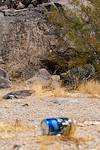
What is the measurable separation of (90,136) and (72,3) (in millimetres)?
12545

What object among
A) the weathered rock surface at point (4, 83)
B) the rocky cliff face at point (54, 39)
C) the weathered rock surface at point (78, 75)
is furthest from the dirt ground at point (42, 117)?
the rocky cliff face at point (54, 39)

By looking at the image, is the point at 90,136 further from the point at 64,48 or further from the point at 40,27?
the point at 40,27

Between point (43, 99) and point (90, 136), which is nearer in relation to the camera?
point (90, 136)

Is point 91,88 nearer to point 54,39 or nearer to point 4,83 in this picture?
point 4,83

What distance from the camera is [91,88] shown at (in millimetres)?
16281

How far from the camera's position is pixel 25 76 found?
20.5 meters

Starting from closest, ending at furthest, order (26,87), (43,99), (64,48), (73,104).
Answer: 1. (73,104)
2. (43,99)
3. (26,87)
4. (64,48)

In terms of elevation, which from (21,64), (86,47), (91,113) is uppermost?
(91,113)

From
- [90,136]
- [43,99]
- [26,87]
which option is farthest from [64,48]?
[90,136]

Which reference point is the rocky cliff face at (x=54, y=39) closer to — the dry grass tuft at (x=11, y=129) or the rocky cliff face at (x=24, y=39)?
the rocky cliff face at (x=24, y=39)

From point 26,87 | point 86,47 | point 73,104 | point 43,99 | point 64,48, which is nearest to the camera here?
point 73,104

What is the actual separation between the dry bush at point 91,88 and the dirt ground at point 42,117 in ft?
1.50

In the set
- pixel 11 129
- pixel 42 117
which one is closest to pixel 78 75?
pixel 42 117

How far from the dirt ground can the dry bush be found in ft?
1.50
